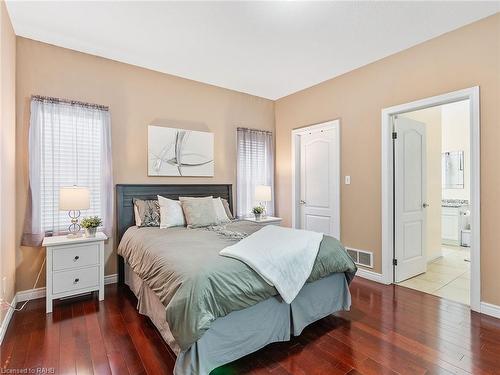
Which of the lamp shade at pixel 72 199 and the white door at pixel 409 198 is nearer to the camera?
the lamp shade at pixel 72 199

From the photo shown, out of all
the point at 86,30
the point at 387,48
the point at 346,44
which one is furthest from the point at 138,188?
the point at 387,48

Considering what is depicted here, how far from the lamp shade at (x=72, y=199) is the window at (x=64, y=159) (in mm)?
340

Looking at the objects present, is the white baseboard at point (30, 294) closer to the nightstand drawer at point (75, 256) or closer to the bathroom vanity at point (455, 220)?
the nightstand drawer at point (75, 256)

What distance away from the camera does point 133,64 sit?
3561 mm

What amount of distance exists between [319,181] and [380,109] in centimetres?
135

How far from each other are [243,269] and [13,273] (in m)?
2.51

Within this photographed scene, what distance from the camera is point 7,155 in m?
2.43

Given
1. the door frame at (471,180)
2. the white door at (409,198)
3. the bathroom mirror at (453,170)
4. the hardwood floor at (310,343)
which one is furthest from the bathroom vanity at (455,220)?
the hardwood floor at (310,343)

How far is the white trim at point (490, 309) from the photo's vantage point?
2.50m

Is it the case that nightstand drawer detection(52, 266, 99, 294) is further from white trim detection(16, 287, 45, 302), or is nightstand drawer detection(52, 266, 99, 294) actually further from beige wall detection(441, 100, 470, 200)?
beige wall detection(441, 100, 470, 200)

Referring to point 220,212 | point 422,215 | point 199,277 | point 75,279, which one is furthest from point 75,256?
point 422,215

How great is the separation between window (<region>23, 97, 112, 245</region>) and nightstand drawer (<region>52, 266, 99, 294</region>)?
0.51 metres

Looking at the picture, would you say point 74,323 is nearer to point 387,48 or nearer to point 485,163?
point 485,163

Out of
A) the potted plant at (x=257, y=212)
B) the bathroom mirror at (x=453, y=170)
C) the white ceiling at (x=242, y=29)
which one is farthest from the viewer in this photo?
the bathroom mirror at (x=453, y=170)
